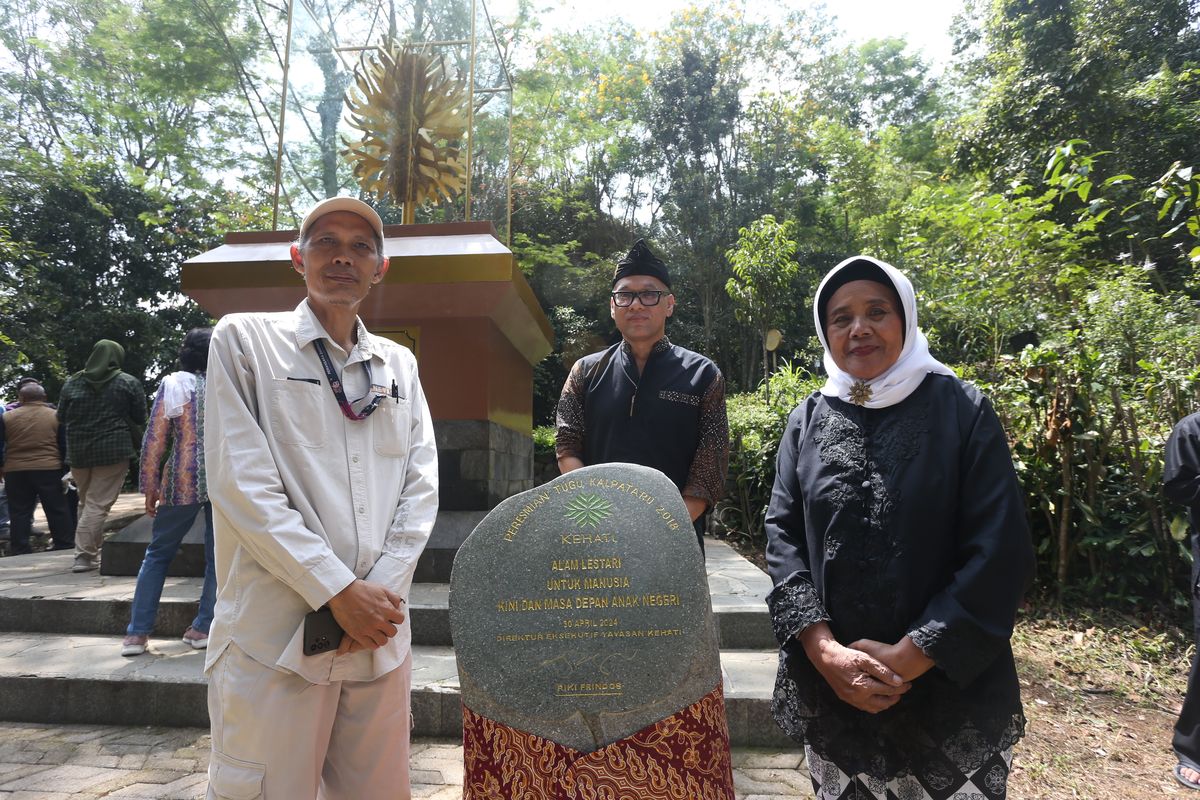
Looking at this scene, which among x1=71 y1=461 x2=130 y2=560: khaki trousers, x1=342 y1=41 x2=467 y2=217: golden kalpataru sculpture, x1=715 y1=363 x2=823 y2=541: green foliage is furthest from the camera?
x1=715 y1=363 x2=823 y2=541: green foliage

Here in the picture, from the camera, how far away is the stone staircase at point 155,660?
3.15m

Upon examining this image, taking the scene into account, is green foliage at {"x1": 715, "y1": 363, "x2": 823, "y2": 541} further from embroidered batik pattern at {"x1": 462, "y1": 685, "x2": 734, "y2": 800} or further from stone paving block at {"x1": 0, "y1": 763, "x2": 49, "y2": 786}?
stone paving block at {"x1": 0, "y1": 763, "x2": 49, "y2": 786}

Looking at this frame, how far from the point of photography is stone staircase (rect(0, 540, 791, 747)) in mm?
3146

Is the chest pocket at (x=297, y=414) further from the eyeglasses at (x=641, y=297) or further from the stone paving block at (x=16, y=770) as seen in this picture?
the stone paving block at (x=16, y=770)

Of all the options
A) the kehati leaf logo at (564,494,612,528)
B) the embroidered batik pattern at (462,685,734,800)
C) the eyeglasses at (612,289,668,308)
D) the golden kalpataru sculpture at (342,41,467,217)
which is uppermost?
the golden kalpataru sculpture at (342,41,467,217)

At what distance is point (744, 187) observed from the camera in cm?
2019

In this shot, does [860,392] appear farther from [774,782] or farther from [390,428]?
[774,782]

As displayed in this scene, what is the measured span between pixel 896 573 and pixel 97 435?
5.88 m

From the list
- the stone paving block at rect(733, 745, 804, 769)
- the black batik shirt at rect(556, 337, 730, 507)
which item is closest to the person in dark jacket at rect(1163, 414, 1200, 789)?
the stone paving block at rect(733, 745, 804, 769)

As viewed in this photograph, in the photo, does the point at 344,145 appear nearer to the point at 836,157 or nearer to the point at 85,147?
→ the point at 85,147

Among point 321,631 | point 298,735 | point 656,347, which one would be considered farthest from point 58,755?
point 656,347

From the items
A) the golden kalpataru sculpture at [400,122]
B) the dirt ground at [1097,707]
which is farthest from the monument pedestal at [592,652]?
the golden kalpataru sculpture at [400,122]

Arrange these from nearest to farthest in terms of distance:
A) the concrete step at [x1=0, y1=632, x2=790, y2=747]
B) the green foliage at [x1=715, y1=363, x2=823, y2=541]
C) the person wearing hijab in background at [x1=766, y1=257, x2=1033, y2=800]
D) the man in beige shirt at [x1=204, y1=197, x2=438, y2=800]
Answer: the person wearing hijab in background at [x1=766, y1=257, x2=1033, y2=800]
the man in beige shirt at [x1=204, y1=197, x2=438, y2=800]
the concrete step at [x1=0, y1=632, x2=790, y2=747]
the green foliage at [x1=715, y1=363, x2=823, y2=541]

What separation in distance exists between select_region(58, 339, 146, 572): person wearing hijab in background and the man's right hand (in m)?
4.71
